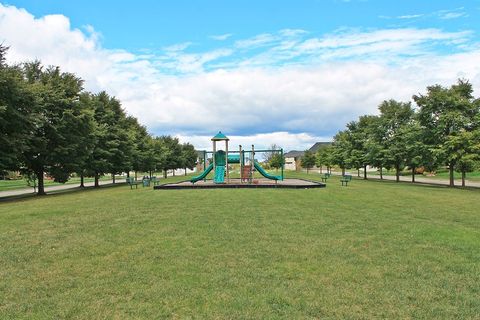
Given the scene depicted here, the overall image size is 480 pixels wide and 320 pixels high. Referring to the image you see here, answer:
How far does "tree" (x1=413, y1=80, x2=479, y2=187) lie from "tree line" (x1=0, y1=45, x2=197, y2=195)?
23.0 metres

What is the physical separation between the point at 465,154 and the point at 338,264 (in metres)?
23.4

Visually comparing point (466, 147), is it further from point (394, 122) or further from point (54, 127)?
point (54, 127)

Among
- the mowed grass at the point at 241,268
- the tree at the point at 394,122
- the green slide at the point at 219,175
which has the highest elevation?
the tree at the point at 394,122

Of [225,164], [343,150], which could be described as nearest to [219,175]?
[225,164]

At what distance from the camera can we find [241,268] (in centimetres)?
623

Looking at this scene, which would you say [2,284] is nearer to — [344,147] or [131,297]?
[131,297]

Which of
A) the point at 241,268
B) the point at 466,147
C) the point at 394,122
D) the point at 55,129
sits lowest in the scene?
the point at 241,268

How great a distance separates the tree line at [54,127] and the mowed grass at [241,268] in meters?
11.8

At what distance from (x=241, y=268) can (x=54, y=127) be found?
21694 mm

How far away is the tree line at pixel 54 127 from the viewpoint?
20.8 m

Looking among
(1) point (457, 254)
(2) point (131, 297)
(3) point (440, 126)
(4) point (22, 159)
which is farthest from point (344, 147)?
(2) point (131, 297)

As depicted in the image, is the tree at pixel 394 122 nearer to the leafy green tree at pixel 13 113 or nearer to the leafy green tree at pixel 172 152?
the leafy green tree at pixel 13 113

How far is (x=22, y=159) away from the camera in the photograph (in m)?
24.4

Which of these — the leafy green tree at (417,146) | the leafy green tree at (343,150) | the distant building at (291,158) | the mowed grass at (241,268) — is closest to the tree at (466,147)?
the leafy green tree at (417,146)
